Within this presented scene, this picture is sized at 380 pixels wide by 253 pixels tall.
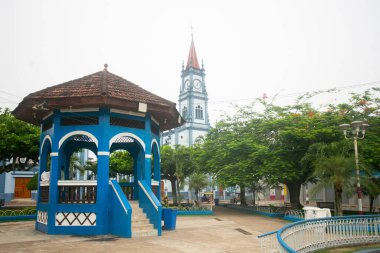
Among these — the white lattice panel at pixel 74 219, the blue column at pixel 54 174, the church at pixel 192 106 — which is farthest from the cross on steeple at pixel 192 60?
the white lattice panel at pixel 74 219

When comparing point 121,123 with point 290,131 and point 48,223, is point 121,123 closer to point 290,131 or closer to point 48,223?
point 48,223

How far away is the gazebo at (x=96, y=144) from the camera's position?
1389 cm

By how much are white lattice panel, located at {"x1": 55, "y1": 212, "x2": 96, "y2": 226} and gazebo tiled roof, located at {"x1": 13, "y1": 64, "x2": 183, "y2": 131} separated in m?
4.66

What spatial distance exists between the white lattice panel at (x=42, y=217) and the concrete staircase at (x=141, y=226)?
391cm

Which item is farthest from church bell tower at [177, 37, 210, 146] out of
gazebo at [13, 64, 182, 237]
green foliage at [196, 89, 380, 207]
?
gazebo at [13, 64, 182, 237]

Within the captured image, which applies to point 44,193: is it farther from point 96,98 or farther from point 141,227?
point 96,98

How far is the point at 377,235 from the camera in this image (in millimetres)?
12938

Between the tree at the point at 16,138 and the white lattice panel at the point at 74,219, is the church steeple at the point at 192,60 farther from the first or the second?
the white lattice panel at the point at 74,219

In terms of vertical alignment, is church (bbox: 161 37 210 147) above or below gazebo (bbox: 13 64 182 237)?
above

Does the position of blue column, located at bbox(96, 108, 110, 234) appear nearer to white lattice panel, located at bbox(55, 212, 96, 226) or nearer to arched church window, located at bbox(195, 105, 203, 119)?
white lattice panel, located at bbox(55, 212, 96, 226)

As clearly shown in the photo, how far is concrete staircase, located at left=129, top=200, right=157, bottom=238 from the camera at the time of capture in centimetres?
1339

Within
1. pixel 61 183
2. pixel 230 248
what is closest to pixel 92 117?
pixel 61 183

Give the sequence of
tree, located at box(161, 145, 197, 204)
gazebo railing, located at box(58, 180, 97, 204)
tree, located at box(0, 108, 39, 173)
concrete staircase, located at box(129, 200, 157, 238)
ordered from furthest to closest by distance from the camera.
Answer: tree, located at box(161, 145, 197, 204) → tree, located at box(0, 108, 39, 173) → gazebo railing, located at box(58, 180, 97, 204) → concrete staircase, located at box(129, 200, 157, 238)

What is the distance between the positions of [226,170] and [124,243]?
14.1 m
